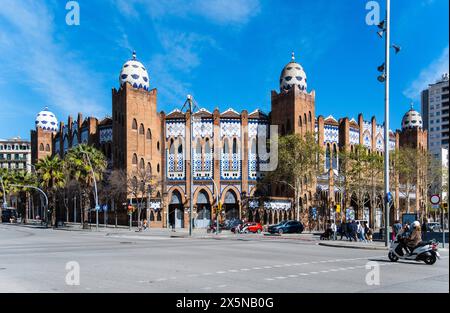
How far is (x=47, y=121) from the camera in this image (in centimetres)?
8212

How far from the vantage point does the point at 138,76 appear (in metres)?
61.3

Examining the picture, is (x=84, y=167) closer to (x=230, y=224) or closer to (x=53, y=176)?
(x=53, y=176)

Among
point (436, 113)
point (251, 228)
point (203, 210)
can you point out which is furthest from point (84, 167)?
point (436, 113)

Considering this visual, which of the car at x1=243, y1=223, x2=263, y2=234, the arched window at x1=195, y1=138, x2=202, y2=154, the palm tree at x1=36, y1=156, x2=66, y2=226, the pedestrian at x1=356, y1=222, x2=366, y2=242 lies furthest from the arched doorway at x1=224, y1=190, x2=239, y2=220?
the pedestrian at x1=356, y1=222, x2=366, y2=242

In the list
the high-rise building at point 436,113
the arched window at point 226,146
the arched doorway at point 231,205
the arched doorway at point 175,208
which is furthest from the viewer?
the high-rise building at point 436,113

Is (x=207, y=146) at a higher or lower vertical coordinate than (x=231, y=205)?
higher

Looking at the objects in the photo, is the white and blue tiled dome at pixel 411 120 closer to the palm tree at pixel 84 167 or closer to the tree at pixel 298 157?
the tree at pixel 298 157

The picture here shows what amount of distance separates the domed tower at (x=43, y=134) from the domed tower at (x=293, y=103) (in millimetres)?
40396

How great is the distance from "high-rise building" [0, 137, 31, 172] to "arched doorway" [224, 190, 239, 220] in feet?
304

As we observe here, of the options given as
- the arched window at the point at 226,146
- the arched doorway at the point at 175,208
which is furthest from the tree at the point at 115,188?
the arched window at the point at 226,146

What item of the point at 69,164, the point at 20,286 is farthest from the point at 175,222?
the point at 20,286

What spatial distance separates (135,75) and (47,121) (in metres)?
28.4

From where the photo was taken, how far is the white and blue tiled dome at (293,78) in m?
62.4
